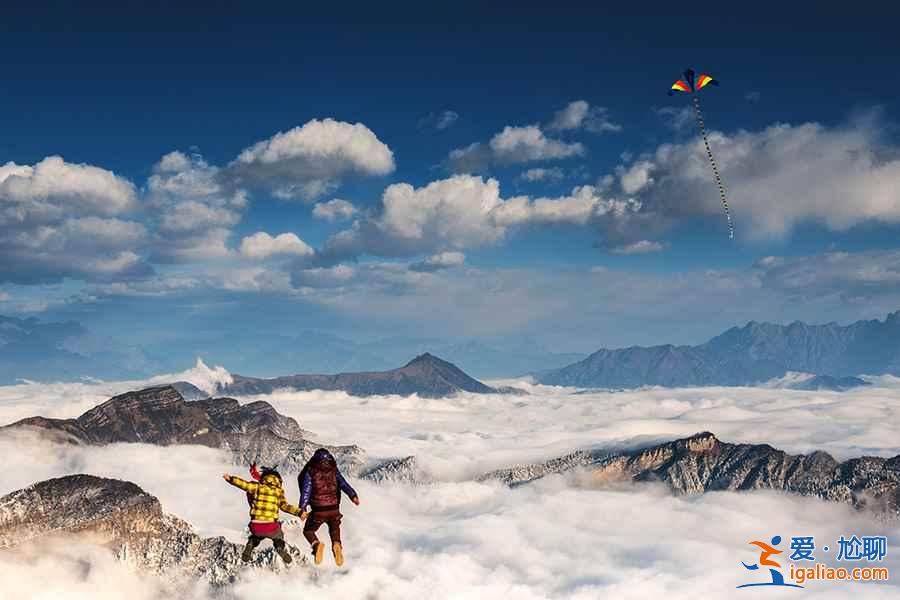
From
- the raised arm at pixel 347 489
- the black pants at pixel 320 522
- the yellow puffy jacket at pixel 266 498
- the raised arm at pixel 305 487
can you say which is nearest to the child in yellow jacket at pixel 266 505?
the yellow puffy jacket at pixel 266 498

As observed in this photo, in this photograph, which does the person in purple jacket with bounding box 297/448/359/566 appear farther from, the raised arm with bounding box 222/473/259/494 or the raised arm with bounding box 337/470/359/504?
the raised arm with bounding box 222/473/259/494

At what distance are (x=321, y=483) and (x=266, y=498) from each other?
2536 millimetres

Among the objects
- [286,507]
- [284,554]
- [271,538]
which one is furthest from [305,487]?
[271,538]

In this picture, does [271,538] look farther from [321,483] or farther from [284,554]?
[321,483]

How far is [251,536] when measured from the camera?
32312 millimetres

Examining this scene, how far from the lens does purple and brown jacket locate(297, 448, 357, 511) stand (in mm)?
31375

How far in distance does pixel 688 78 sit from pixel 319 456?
81.4 metres

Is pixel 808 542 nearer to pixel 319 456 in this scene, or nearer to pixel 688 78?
pixel 688 78

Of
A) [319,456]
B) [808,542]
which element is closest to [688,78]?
[319,456]

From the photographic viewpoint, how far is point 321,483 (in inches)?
1261

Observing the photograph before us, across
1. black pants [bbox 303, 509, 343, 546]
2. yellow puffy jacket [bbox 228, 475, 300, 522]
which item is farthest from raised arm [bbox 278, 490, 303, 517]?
black pants [bbox 303, 509, 343, 546]

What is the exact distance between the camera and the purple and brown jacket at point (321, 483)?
1235 inches

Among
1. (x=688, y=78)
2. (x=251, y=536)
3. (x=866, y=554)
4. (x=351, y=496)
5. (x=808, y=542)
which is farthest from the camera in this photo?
(x=866, y=554)

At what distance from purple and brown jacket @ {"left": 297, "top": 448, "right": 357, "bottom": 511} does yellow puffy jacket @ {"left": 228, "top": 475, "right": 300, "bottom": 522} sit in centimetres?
112
